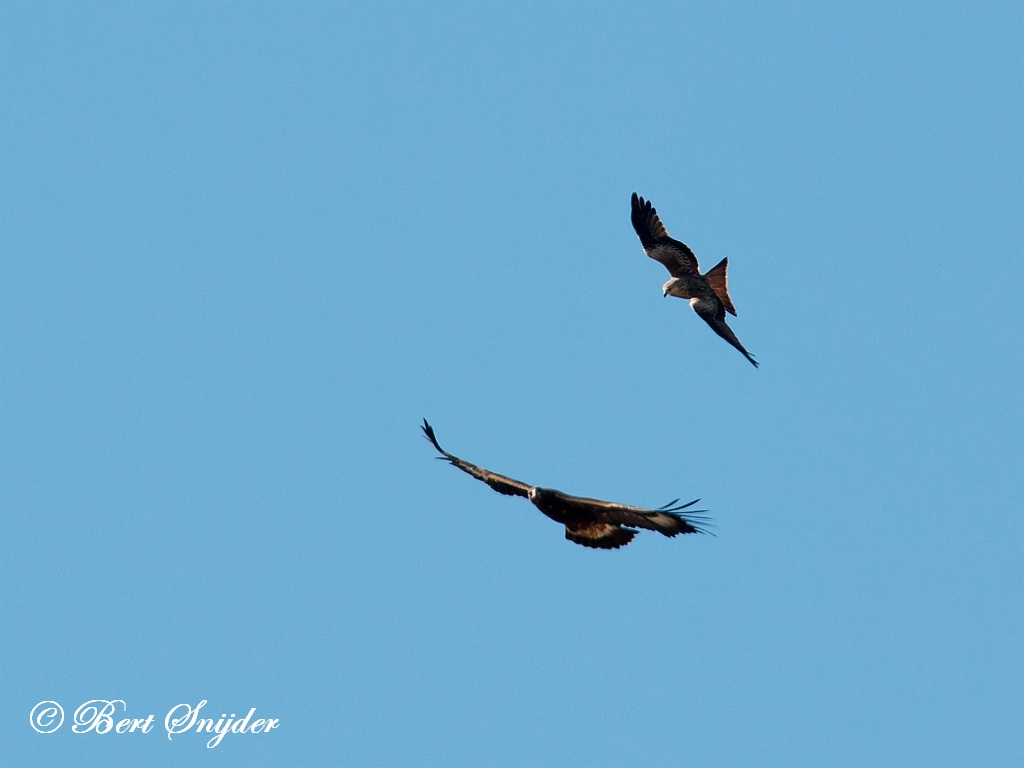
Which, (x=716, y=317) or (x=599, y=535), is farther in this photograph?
(x=716, y=317)

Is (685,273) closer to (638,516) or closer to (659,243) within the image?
(659,243)

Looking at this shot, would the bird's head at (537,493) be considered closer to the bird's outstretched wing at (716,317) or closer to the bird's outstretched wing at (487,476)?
the bird's outstretched wing at (487,476)

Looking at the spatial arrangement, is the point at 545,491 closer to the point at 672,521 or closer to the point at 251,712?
the point at 672,521

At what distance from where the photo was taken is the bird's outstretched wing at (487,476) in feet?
56.1

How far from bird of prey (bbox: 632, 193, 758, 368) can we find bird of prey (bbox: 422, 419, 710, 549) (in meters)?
4.67

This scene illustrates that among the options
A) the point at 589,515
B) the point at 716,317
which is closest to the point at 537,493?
the point at 589,515

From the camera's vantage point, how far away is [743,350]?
20031 millimetres

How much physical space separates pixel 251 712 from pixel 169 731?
122 centimetres

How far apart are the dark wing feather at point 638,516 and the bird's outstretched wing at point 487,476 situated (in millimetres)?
873

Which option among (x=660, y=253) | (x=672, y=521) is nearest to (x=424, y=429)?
(x=672, y=521)

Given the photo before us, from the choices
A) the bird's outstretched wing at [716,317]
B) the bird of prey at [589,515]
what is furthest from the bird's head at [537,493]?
the bird's outstretched wing at [716,317]

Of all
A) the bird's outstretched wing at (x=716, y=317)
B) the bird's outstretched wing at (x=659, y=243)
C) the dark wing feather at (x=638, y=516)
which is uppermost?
the bird's outstretched wing at (x=659, y=243)

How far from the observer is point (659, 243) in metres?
20.9

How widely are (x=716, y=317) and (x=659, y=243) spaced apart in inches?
51.6
